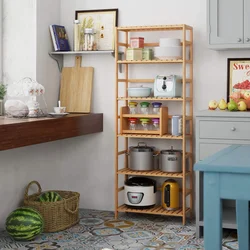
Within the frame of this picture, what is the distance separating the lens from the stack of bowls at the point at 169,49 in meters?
5.01

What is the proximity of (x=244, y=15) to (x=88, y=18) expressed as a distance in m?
1.57

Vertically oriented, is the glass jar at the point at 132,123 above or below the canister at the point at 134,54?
below

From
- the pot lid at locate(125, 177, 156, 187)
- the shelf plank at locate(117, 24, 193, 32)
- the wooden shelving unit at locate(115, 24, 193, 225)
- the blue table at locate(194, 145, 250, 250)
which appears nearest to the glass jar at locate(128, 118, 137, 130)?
the wooden shelving unit at locate(115, 24, 193, 225)

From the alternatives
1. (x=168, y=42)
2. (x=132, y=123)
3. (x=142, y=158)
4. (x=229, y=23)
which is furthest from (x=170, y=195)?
(x=229, y=23)

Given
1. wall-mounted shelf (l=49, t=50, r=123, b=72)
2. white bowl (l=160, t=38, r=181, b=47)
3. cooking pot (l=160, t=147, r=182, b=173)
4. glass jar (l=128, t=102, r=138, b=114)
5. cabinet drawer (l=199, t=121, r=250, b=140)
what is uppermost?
white bowl (l=160, t=38, r=181, b=47)

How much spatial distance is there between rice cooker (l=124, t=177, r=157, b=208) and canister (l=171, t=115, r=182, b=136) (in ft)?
1.75

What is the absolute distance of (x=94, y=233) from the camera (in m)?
4.77

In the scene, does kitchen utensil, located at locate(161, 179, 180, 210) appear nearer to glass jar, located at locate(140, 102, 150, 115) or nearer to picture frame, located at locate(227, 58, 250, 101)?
glass jar, located at locate(140, 102, 150, 115)

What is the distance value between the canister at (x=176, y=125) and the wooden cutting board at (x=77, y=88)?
3.06 ft

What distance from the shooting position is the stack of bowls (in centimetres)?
501

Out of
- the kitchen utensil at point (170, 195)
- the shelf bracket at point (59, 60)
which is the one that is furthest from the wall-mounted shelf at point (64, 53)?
the kitchen utensil at point (170, 195)

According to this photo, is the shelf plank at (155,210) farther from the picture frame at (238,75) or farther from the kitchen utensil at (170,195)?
the picture frame at (238,75)

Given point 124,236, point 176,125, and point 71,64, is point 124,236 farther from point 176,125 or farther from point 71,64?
point 71,64

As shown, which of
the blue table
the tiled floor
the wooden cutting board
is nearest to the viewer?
the blue table
